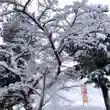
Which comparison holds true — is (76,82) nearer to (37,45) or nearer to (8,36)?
(37,45)

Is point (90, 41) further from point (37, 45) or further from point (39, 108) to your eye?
point (39, 108)

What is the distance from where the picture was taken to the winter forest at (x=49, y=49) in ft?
28.3

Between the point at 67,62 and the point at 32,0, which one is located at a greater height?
the point at 32,0

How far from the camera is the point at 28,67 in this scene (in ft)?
31.9

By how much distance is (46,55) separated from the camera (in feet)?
34.9

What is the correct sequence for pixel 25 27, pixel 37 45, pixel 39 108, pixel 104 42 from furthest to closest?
pixel 104 42 → pixel 37 45 → pixel 25 27 → pixel 39 108

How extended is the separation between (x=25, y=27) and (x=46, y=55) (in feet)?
5.03

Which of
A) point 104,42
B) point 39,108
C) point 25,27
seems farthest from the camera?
point 104,42

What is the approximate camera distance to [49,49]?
34.7ft

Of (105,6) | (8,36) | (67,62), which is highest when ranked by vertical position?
(105,6)

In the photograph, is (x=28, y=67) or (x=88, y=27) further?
(x=88, y=27)

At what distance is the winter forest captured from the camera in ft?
28.3

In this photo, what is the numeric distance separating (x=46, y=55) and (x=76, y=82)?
5.83ft

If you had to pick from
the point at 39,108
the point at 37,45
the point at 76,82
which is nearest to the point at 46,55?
the point at 37,45
